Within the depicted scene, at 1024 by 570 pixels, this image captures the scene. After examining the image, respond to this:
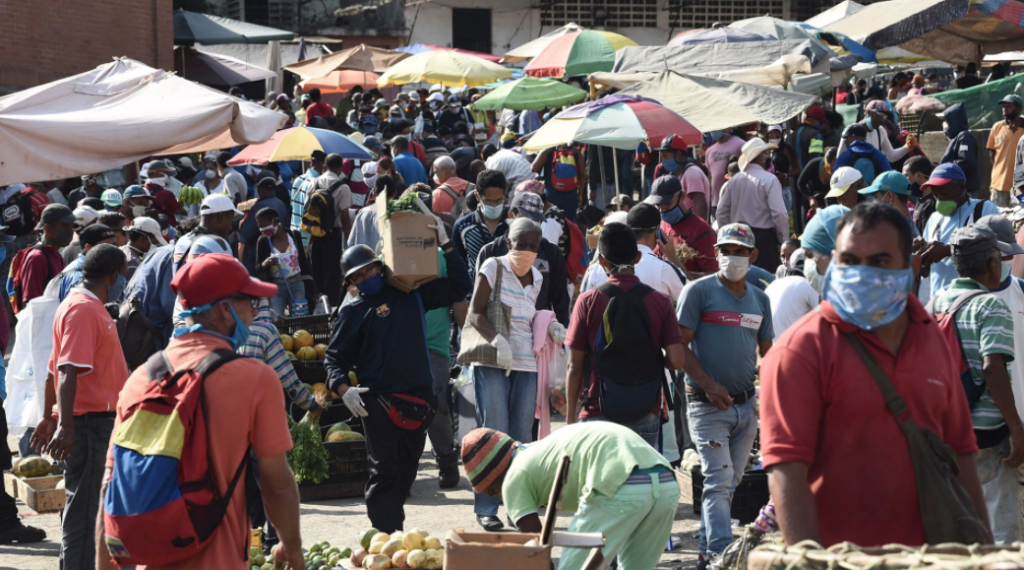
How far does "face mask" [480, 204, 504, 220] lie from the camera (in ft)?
27.8

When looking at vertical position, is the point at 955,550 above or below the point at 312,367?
above

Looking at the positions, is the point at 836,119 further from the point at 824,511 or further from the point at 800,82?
the point at 824,511

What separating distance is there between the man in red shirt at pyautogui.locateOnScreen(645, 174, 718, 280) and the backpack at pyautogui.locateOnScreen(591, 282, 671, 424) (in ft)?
9.58

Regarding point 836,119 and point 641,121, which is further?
point 836,119

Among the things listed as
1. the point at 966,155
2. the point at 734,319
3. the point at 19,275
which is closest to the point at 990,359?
the point at 734,319

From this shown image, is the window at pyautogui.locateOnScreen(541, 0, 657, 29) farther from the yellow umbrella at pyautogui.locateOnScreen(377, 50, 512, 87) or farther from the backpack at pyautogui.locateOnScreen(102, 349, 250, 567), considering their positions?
the backpack at pyautogui.locateOnScreen(102, 349, 250, 567)

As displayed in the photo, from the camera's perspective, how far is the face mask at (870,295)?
297 centimetres

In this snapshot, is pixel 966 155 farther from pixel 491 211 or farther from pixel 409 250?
pixel 409 250

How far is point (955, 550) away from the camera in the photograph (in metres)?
2.78

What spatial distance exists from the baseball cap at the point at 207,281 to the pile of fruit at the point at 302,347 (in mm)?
4976

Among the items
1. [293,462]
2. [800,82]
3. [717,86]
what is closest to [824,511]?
[293,462]

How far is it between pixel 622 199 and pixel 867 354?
32.4ft

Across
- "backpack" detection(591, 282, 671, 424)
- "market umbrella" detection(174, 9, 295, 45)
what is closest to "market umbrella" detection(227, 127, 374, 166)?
A: "backpack" detection(591, 282, 671, 424)

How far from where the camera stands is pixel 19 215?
1330 cm
